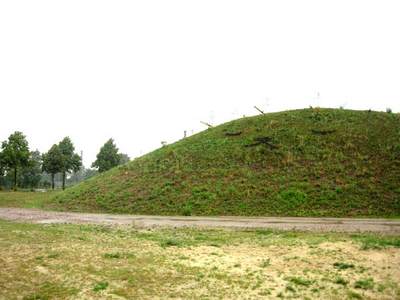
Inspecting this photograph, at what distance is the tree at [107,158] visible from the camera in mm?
64312

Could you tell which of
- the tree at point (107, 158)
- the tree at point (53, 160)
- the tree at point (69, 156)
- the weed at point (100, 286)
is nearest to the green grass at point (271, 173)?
the weed at point (100, 286)

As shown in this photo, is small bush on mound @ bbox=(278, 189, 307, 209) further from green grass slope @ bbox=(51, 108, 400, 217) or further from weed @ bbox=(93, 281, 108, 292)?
weed @ bbox=(93, 281, 108, 292)

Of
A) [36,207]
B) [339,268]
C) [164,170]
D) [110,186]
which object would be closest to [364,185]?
[164,170]

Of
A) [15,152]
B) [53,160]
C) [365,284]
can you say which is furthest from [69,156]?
[365,284]

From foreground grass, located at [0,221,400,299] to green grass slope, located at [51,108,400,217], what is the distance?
12929 millimetres

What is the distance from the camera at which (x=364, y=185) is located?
1212 inches

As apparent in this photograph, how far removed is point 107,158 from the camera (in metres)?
64.9

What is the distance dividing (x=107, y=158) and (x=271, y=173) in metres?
38.1

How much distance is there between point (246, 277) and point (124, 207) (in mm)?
22690

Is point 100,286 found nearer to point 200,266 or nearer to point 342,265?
point 200,266

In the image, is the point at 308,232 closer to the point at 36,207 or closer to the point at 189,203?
the point at 189,203

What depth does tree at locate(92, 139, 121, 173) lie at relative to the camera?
2532 inches

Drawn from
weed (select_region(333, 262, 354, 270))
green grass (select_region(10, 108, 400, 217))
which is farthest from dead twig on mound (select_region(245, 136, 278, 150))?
weed (select_region(333, 262, 354, 270))

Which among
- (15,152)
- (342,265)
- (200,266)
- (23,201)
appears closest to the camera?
(342,265)
